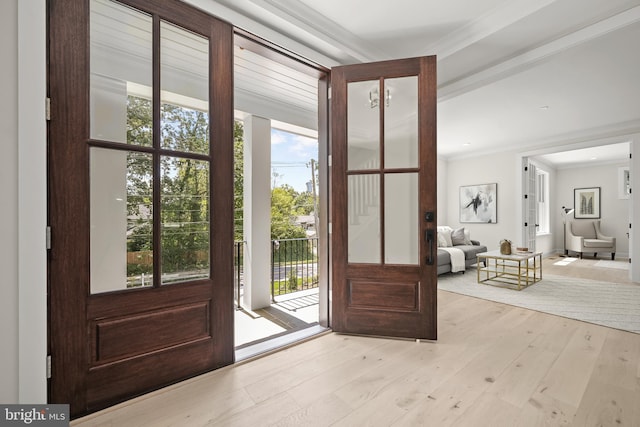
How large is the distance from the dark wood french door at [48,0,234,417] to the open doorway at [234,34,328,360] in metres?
0.47

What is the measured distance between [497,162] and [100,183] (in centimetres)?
732

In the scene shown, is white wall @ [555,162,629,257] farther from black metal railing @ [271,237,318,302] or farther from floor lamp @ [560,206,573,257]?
black metal railing @ [271,237,318,302]

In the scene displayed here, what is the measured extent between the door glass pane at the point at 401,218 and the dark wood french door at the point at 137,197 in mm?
1297

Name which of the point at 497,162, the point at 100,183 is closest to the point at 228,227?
the point at 100,183

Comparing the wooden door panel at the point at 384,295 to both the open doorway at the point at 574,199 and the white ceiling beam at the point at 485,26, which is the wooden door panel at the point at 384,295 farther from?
the open doorway at the point at 574,199

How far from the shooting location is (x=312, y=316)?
3254mm

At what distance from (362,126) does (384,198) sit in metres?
0.67

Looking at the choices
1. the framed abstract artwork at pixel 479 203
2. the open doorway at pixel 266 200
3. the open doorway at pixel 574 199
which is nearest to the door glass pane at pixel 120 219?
the open doorway at pixel 266 200

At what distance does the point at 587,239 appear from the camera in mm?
7273

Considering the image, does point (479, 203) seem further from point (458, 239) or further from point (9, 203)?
point (9, 203)

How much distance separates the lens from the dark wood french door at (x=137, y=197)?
146 cm

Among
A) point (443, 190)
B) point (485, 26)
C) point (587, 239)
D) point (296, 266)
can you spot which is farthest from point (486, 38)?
point (587, 239)

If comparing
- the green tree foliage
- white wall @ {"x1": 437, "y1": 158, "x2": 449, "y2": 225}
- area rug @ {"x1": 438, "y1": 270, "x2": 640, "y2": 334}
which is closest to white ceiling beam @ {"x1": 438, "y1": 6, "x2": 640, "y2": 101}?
area rug @ {"x1": 438, "y1": 270, "x2": 640, "y2": 334}

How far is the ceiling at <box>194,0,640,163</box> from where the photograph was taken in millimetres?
2131
